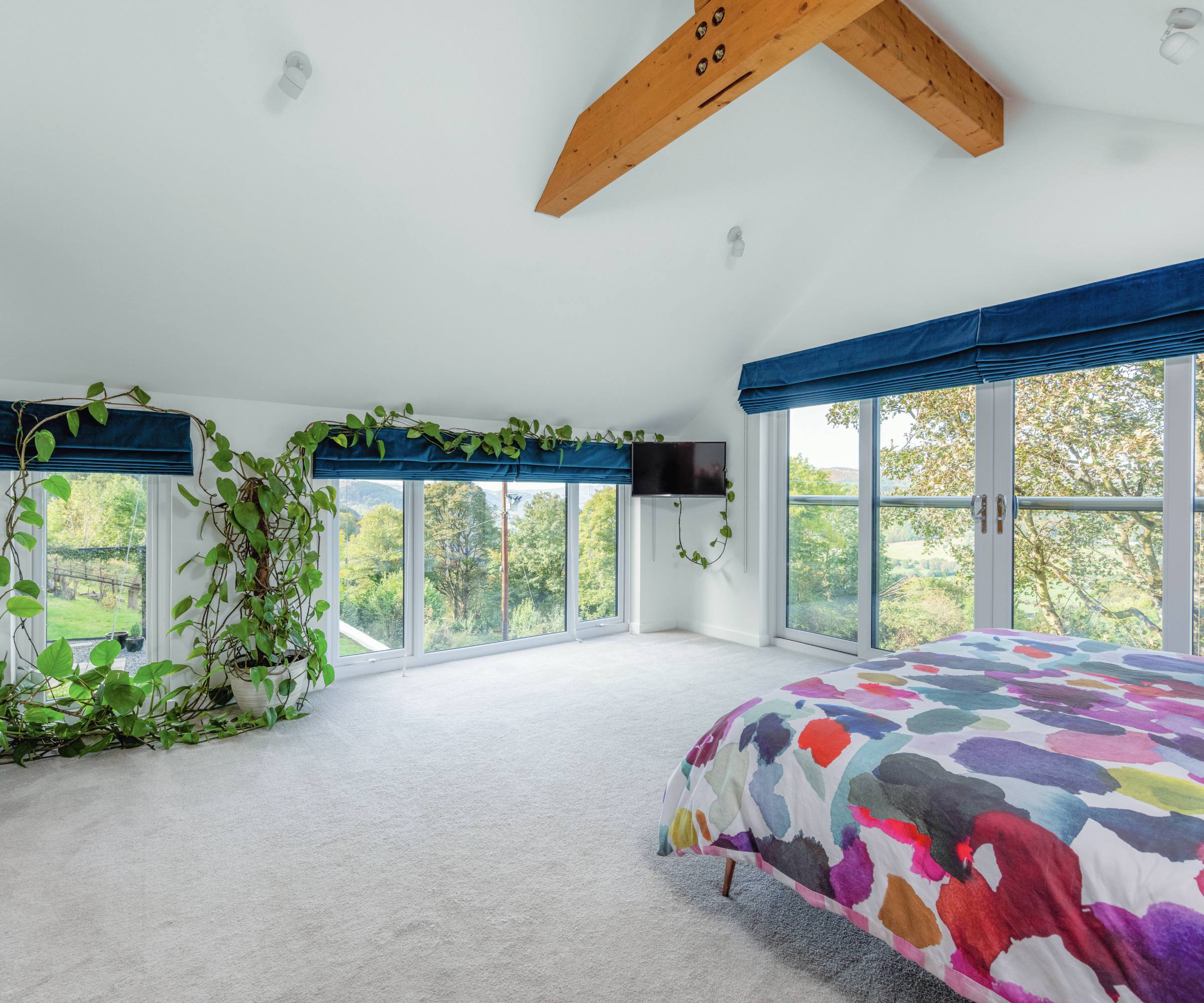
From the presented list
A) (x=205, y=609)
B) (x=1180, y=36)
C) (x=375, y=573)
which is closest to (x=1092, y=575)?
(x=1180, y=36)

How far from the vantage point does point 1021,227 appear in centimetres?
327

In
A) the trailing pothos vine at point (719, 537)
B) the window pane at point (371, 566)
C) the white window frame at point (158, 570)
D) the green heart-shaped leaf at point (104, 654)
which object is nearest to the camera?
the green heart-shaped leaf at point (104, 654)

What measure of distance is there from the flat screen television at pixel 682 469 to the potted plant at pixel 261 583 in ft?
7.21

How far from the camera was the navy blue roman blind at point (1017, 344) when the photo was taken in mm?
2762

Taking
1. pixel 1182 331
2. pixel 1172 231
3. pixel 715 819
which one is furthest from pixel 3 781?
pixel 1172 231

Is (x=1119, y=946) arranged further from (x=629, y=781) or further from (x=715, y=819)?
(x=629, y=781)

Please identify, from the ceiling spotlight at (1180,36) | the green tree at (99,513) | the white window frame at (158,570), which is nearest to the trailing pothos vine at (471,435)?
the white window frame at (158,570)

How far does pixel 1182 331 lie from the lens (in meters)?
2.73

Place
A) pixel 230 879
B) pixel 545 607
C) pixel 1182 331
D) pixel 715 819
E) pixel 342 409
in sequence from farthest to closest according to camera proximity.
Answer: pixel 545 607
pixel 342 409
pixel 1182 331
pixel 230 879
pixel 715 819

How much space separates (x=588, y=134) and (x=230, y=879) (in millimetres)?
2808

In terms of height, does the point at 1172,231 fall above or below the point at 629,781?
above

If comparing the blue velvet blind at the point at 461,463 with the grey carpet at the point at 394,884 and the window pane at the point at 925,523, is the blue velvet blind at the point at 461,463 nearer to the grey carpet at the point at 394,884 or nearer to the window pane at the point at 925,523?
the grey carpet at the point at 394,884

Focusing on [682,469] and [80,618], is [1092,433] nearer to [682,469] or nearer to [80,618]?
[682,469]

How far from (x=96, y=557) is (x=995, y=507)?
4.46m
